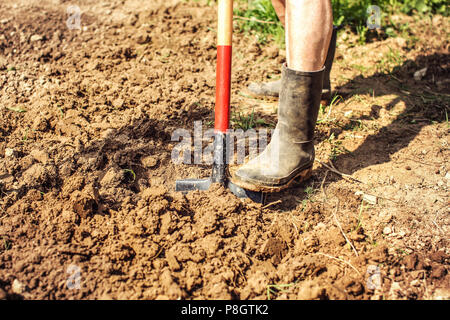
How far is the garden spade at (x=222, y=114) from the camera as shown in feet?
6.27

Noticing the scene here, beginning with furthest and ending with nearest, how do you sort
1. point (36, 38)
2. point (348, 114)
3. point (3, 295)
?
1. point (36, 38)
2. point (348, 114)
3. point (3, 295)

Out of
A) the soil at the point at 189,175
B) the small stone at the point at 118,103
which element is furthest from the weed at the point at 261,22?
the small stone at the point at 118,103

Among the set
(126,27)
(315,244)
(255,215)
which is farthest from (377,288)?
(126,27)

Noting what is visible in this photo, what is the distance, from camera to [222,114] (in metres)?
2.01

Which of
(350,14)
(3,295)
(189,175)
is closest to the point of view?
(3,295)

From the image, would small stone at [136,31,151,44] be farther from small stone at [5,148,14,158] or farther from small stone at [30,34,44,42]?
small stone at [5,148,14,158]

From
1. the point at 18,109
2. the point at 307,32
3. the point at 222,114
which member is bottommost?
the point at 18,109

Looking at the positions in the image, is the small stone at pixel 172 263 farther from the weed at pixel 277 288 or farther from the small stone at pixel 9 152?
the small stone at pixel 9 152

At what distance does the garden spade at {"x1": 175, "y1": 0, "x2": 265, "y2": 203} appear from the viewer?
191 centimetres

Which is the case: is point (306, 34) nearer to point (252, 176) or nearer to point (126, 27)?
point (252, 176)

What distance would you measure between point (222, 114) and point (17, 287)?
1146 millimetres

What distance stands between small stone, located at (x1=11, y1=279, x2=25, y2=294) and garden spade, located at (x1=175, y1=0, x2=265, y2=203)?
81 centimetres

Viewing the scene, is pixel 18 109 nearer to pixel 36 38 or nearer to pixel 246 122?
pixel 36 38

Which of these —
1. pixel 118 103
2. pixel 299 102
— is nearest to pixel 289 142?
pixel 299 102
